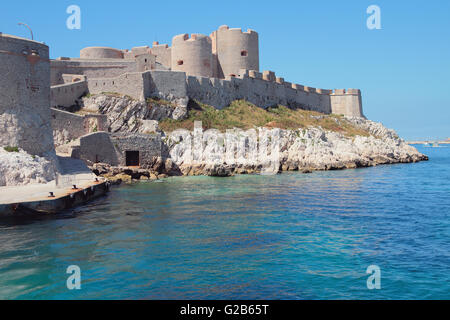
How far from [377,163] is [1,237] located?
3531 centimetres

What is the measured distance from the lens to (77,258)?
A: 10.1 metres

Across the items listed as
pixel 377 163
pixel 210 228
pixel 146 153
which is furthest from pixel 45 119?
pixel 377 163

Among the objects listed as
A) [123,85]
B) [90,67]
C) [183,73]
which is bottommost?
[123,85]

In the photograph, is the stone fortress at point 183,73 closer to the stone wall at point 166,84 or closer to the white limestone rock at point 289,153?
the stone wall at point 166,84

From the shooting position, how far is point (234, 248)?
1088 cm

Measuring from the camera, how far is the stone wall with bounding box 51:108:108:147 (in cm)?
2755

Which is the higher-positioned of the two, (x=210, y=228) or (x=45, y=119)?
(x=45, y=119)

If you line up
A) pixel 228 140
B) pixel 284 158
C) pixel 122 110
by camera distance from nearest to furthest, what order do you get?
pixel 122 110 → pixel 228 140 → pixel 284 158

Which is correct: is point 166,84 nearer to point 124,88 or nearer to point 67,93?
point 124,88

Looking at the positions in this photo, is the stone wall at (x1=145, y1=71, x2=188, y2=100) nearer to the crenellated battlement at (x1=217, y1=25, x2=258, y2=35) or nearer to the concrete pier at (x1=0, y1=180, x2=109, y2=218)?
the crenellated battlement at (x1=217, y1=25, x2=258, y2=35)

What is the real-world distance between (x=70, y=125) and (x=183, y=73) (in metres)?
11.4

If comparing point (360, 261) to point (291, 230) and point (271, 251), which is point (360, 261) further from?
point (291, 230)

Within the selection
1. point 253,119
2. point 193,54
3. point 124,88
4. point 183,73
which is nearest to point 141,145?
point 124,88

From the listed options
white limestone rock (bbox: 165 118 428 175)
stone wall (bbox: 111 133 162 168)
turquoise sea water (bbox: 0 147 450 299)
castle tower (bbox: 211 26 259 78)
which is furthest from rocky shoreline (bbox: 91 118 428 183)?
turquoise sea water (bbox: 0 147 450 299)
